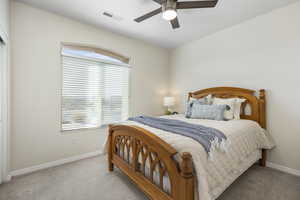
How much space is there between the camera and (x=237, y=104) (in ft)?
8.61

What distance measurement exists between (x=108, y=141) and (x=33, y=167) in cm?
130

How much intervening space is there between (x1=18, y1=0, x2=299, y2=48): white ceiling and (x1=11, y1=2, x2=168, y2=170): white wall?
23cm

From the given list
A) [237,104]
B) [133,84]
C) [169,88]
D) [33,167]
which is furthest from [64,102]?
[237,104]

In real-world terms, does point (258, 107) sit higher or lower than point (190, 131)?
higher

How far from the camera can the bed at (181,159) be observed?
115cm

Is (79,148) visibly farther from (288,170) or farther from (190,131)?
(288,170)

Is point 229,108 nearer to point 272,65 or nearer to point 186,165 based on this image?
point 272,65

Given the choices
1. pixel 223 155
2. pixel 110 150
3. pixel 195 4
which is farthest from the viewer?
pixel 110 150

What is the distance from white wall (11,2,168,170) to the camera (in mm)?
2178

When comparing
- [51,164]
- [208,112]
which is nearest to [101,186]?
[51,164]

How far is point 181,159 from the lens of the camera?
3.83 feet

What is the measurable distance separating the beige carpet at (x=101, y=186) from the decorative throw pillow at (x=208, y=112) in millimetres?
996

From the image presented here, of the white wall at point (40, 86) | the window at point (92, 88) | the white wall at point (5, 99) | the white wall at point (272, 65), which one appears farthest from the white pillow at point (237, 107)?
the white wall at point (5, 99)

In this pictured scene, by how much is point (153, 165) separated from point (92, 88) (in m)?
2.21
